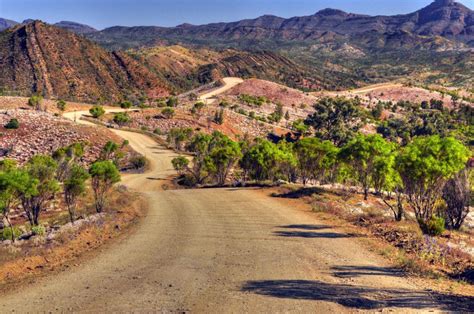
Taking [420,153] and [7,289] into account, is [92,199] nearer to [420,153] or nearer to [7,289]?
[7,289]

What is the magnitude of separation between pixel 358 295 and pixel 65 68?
130523 millimetres

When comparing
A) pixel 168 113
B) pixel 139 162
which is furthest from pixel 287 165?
pixel 168 113

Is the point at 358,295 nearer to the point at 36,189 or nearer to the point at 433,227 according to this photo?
the point at 433,227

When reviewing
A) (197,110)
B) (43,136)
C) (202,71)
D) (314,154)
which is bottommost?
(43,136)

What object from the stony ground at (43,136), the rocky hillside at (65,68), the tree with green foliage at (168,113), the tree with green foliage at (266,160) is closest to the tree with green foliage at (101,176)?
the tree with green foliage at (266,160)

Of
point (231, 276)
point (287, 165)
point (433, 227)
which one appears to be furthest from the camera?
point (287, 165)

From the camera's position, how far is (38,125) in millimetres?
63938

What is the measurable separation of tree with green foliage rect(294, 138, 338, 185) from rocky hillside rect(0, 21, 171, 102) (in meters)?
88.7

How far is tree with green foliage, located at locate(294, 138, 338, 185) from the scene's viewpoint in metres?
34.7

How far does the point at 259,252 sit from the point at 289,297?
4533 millimetres

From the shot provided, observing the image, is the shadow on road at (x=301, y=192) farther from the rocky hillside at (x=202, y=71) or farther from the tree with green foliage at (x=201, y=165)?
the rocky hillside at (x=202, y=71)

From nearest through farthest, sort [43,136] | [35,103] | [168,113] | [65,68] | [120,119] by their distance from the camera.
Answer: [43,136] < [35,103] < [120,119] < [168,113] < [65,68]

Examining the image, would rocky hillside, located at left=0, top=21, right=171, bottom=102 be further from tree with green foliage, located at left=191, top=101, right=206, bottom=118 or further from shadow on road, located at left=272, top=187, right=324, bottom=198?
shadow on road, located at left=272, top=187, right=324, bottom=198

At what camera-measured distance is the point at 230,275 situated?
13977mm
